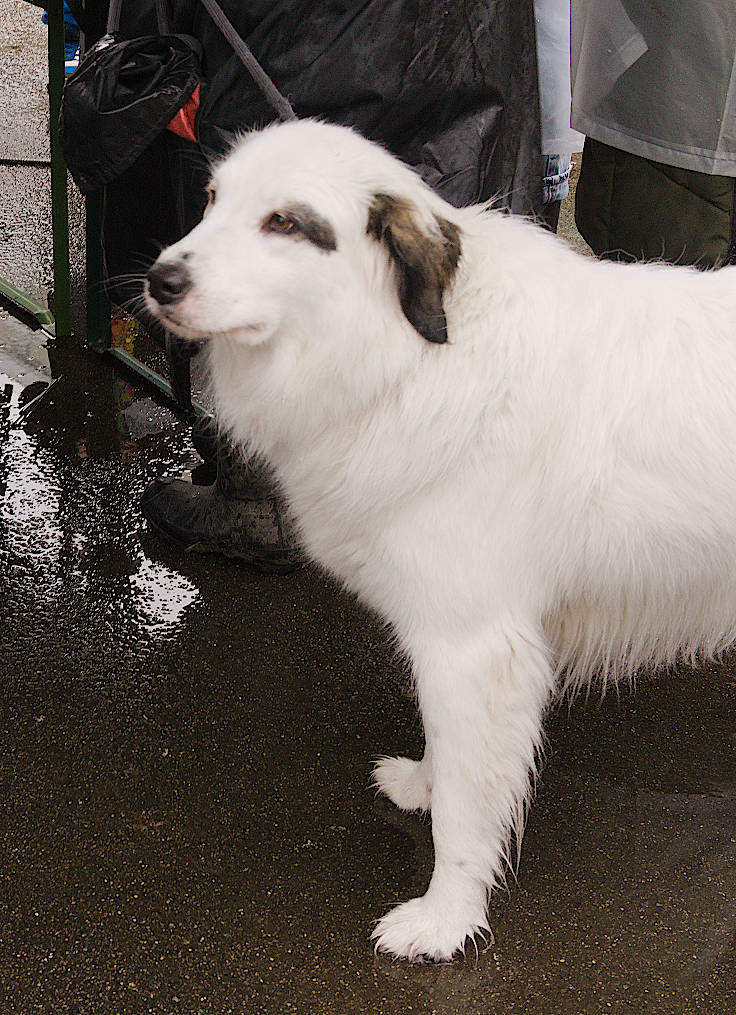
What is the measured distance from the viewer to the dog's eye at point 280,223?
6.03ft

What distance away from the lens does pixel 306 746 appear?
9.09 feet

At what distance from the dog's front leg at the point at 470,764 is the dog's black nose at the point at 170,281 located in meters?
0.86

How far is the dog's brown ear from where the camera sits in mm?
1871

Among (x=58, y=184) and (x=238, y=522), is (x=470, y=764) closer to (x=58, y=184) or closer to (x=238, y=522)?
(x=238, y=522)

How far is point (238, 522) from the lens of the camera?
3.39 m

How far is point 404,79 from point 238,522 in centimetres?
151

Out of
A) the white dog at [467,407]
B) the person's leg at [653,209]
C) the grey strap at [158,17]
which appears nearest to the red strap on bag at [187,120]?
the grey strap at [158,17]

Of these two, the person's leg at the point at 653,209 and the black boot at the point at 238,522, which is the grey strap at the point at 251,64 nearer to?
the person's leg at the point at 653,209

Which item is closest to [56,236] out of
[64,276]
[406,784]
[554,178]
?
[64,276]

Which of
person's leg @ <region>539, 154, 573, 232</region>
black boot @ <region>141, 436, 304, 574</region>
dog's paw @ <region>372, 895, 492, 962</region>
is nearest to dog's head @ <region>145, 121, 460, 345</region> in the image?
dog's paw @ <region>372, 895, 492, 962</region>

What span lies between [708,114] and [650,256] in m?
0.52

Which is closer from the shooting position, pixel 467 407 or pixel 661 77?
pixel 467 407

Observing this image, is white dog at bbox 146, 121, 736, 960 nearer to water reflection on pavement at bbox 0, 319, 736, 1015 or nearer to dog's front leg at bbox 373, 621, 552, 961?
dog's front leg at bbox 373, 621, 552, 961

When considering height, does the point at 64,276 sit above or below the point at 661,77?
below
